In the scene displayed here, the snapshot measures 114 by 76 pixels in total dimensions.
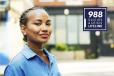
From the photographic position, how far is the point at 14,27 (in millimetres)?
12961

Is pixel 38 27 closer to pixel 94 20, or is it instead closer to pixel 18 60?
pixel 18 60

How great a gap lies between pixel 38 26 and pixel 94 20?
1.18 meters

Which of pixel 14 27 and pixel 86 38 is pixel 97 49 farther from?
pixel 14 27

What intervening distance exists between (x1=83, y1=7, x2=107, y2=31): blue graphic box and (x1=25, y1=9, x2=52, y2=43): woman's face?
1056 millimetres

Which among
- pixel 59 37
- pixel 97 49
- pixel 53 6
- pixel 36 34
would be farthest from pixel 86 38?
pixel 36 34

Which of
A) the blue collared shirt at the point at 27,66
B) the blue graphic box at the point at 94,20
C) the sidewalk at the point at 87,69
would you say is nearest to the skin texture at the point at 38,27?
the blue collared shirt at the point at 27,66

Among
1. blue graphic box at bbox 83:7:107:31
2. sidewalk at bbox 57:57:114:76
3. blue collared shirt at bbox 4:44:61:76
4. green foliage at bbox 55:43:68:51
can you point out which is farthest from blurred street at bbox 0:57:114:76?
blue collared shirt at bbox 4:44:61:76

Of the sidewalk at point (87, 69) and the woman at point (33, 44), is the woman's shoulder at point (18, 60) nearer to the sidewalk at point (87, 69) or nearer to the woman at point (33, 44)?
the woman at point (33, 44)

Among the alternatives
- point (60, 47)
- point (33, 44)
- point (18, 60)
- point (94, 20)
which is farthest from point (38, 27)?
point (60, 47)

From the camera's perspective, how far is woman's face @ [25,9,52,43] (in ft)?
4.41

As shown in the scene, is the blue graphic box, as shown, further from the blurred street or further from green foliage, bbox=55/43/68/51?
green foliage, bbox=55/43/68/51

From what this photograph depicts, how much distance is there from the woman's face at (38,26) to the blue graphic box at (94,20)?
1056 millimetres

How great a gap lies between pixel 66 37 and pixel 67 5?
10.5ft

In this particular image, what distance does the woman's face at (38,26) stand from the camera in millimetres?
1345
